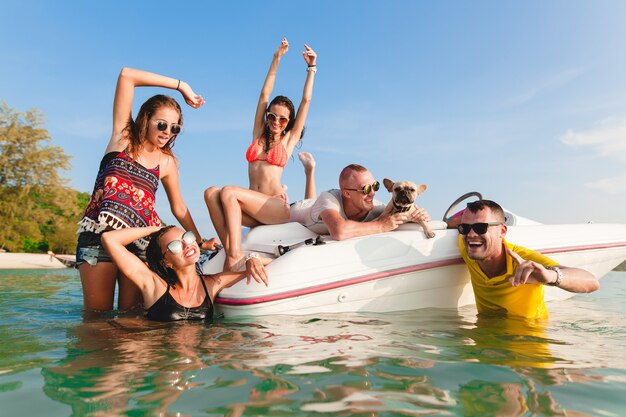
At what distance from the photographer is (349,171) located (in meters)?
4.00

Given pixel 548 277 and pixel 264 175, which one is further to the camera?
pixel 264 175

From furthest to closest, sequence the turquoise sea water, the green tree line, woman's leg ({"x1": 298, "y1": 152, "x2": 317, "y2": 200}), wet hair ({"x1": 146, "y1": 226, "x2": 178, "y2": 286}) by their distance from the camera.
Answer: the green tree line < woman's leg ({"x1": 298, "y1": 152, "x2": 317, "y2": 200}) < wet hair ({"x1": 146, "y1": 226, "x2": 178, "y2": 286}) < the turquoise sea water

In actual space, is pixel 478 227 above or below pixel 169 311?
above

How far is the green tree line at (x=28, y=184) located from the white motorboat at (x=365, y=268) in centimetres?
2540

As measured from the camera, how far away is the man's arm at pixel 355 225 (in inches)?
153

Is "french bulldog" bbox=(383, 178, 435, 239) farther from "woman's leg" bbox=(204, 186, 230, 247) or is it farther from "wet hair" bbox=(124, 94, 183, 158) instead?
"wet hair" bbox=(124, 94, 183, 158)

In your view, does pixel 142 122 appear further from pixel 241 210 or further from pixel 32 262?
pixel 32 262

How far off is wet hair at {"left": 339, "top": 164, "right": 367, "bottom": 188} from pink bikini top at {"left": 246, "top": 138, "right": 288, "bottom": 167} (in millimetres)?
565

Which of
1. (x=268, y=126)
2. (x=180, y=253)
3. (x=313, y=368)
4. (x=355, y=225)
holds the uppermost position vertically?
(x=268, y=126)

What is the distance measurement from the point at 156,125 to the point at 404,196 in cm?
192

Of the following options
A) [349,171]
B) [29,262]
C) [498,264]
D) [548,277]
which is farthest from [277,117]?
[29,262]

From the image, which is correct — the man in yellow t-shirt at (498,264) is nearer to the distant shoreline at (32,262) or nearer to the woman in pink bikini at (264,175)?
the woman in pink bikini at (264,175)

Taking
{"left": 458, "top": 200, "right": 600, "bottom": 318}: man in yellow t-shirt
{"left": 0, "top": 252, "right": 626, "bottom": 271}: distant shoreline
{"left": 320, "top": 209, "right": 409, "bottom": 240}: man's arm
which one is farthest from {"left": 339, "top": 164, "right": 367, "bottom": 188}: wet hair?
{"left": 0, "top": 252, "right": 626, "bottom": 271}: distant shoreline

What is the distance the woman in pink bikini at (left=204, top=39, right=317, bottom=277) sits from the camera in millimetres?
3887
